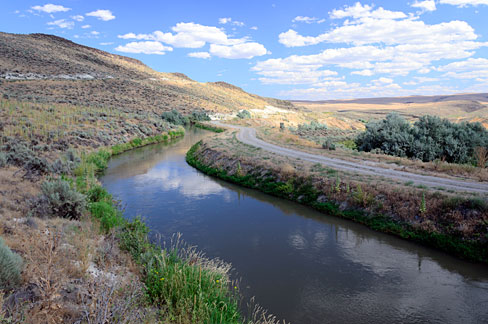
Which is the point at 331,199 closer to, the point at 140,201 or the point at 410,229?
the point at 410,229

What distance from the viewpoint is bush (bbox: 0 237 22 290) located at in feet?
18.4

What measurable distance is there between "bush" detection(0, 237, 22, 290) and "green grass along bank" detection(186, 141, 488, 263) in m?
12.4

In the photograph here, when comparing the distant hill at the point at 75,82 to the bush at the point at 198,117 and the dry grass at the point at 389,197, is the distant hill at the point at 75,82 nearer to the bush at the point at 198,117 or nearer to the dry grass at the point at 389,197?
the bush at the point at 198,117

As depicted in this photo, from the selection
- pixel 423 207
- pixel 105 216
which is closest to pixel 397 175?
pixel 423 207

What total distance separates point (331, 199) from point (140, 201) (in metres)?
9.89

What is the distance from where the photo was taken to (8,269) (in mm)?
5723

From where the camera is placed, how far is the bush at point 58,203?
10.5m

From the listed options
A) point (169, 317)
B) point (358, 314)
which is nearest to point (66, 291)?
point (169, 317)

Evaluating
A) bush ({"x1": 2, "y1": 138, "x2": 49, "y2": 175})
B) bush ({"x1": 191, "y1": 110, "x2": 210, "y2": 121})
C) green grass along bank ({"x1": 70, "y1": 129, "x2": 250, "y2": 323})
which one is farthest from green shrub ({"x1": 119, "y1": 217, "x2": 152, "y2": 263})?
bush ({"x1": 191, "y1": 110, "x2": 210, "y2": 121})

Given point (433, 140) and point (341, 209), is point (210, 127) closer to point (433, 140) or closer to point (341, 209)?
point (433, 140)

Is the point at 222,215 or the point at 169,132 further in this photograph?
the point at 169,132

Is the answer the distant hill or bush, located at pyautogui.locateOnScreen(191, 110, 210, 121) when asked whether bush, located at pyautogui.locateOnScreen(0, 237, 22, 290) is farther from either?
bush, located at pyautogui.locateOnScreen(191, 110, 210, 121)

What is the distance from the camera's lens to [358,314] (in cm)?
786

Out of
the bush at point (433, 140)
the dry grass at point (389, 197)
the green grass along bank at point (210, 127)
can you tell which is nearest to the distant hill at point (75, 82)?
the green grass along bank at point (210, 127)
